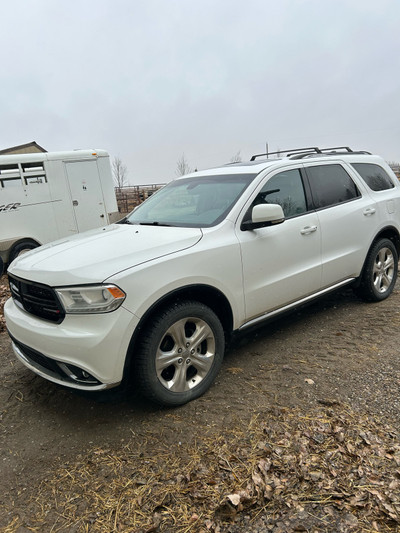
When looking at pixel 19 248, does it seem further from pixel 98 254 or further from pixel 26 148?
pixel 26 148

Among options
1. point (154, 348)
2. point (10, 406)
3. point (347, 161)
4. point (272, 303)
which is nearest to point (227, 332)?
point (272, 303)

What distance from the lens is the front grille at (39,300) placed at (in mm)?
2498

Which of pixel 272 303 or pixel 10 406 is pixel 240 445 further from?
pixel 10 406

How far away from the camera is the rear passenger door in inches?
152

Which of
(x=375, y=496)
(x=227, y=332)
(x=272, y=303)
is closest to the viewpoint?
(x=375, y=496)

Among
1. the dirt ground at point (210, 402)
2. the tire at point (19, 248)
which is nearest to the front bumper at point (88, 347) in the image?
the dirt ground at point (210, 402)

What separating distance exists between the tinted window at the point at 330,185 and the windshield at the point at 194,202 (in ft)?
2.71

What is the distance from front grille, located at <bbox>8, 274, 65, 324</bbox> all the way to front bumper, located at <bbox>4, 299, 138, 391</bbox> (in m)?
0.07

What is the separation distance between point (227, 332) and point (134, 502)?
143 centimetres

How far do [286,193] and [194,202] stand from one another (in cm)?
88

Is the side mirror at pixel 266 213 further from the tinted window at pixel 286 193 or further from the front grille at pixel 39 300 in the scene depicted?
the front grille at pixel 39 300

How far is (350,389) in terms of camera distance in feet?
9.53

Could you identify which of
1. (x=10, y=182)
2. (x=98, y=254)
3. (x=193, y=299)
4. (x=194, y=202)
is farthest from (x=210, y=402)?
(x=10, y=182)

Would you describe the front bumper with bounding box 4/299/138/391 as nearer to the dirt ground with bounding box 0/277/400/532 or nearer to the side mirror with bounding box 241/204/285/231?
the dirt ground with bounding box 0/277/400/532
